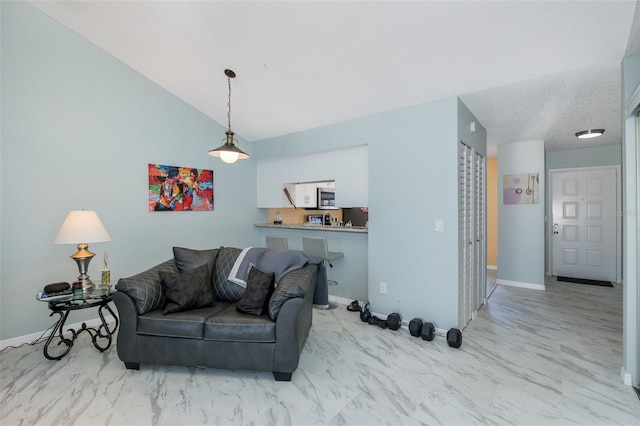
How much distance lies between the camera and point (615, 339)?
113 inches

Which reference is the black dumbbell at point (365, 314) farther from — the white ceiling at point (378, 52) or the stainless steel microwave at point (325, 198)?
the white ceiling at point (378, 52)

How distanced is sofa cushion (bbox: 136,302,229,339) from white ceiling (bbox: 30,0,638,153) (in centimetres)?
243

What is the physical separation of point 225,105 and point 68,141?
69.1 inches

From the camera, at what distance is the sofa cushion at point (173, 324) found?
7.49 feet

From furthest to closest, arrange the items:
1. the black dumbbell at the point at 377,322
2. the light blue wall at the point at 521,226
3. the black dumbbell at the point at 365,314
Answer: the light blue wall at the point at 521,226
the black dumbbell at the point at 365,314
the black dumbbell at the point at 377,322

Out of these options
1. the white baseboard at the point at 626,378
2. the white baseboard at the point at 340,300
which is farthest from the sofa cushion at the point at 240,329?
the white baseboard at the point at 626,378

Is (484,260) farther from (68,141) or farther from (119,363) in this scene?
(68,141)

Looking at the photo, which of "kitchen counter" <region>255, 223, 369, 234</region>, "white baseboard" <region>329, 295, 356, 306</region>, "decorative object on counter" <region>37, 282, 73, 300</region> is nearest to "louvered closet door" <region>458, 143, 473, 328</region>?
"kitchen counter" <region>255, 223, 369, 234</region>

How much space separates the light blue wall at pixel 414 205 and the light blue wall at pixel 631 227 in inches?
45.5

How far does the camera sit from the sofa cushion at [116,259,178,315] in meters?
2.36

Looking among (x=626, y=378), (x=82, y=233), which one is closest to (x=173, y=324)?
(x=82, y=233)

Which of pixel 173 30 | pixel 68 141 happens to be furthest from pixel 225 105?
pixel 68 141

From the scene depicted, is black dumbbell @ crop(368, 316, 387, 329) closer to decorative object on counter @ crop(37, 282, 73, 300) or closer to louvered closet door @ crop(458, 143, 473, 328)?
louvered closet door @ crop(458, 143, 473, 328)

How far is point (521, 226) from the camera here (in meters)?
4.75
